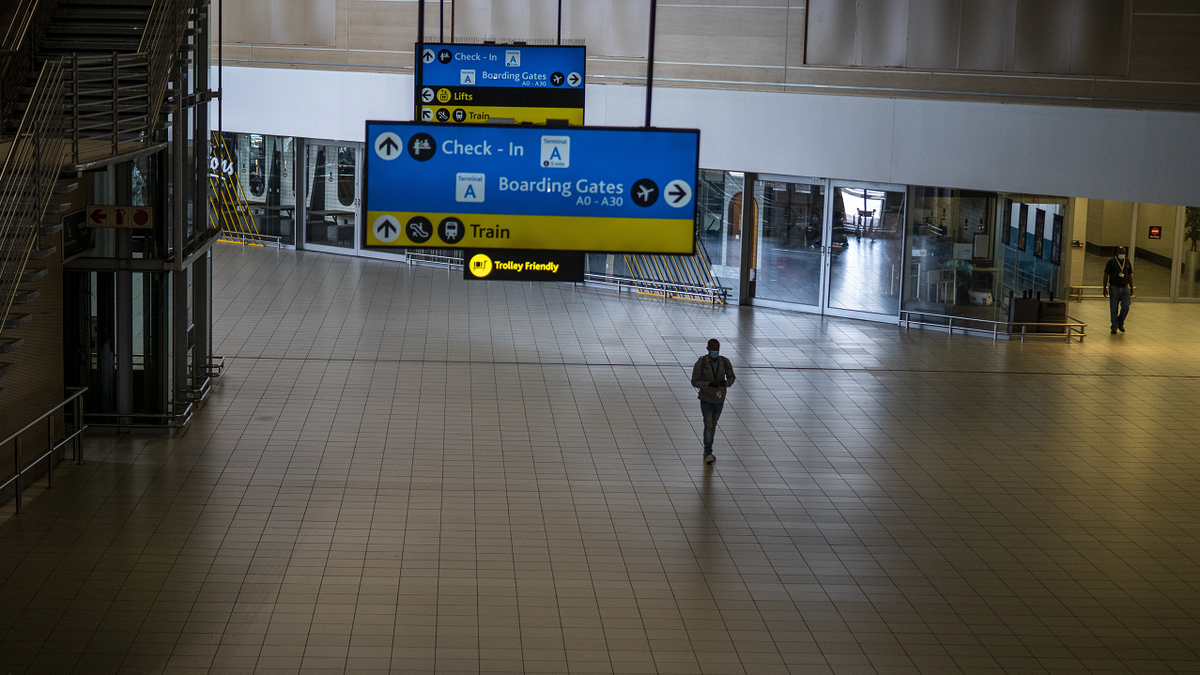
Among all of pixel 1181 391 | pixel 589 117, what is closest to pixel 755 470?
pixel 1181 391

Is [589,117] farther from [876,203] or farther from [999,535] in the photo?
[999,535]

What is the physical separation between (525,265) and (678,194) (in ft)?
4.36

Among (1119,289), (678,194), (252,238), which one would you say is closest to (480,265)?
(678,194)

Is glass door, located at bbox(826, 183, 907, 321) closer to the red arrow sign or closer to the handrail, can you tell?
the handrail

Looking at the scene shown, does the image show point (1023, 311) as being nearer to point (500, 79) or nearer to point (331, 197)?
point (500, 79)

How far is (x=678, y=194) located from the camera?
9.79 meters

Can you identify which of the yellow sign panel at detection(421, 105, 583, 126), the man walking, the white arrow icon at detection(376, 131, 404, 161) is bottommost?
the man walking

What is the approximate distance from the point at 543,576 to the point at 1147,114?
12.1 m

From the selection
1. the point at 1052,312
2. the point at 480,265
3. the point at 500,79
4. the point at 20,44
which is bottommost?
the point at 1052,312

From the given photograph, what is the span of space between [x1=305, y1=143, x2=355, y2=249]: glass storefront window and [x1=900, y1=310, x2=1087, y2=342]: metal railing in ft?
37.8

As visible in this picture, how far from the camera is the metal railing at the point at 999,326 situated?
1866cm

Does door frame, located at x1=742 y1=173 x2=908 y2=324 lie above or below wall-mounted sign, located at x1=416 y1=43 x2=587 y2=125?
below

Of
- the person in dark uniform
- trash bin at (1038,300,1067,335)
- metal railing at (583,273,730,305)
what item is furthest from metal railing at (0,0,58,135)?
the person in dark uniform

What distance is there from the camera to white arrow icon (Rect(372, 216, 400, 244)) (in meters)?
9.71
